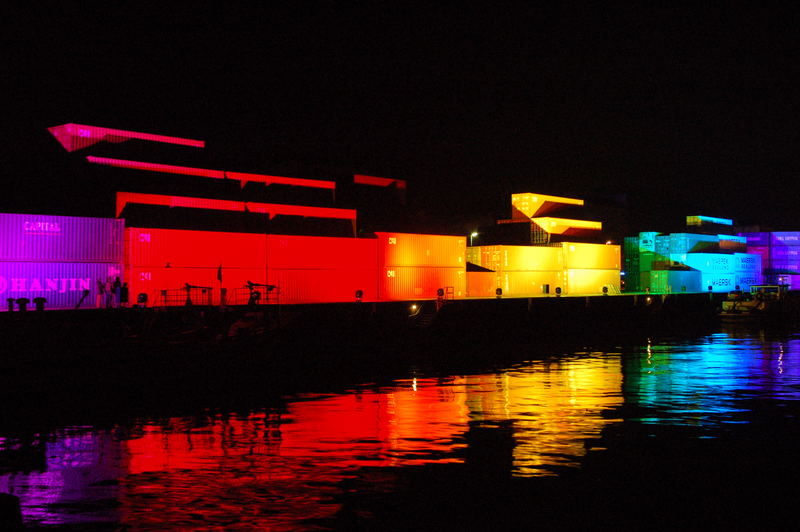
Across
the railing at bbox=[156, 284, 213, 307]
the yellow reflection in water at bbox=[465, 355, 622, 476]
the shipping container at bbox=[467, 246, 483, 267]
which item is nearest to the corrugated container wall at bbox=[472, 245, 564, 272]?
the shipping container at bbox=[467, 246, 483, 267]

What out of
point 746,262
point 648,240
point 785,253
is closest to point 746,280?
point 746,262

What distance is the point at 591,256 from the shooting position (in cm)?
8956

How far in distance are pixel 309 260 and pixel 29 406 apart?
3652 cm

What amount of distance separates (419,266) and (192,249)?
871 inches

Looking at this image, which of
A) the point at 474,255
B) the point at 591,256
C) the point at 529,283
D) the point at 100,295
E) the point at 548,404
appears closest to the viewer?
the point at 548,404

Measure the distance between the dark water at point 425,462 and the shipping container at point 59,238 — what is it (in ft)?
89.8

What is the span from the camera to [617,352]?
4191 cm

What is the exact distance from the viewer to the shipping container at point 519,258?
267 ft

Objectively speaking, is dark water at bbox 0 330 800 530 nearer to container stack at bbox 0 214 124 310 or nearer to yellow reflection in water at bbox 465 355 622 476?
yellow reflection in water at bbox 465 355 622 476

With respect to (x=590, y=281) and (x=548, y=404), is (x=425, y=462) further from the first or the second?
(x=590, y=281)

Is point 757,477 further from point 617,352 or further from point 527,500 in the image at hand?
point 617,352

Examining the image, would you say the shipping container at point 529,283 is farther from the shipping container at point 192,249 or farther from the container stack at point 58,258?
the container stack at point 58,258

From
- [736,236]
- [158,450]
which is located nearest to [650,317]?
[736,236]

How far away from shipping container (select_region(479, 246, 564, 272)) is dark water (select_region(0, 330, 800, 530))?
5636 centimetres
